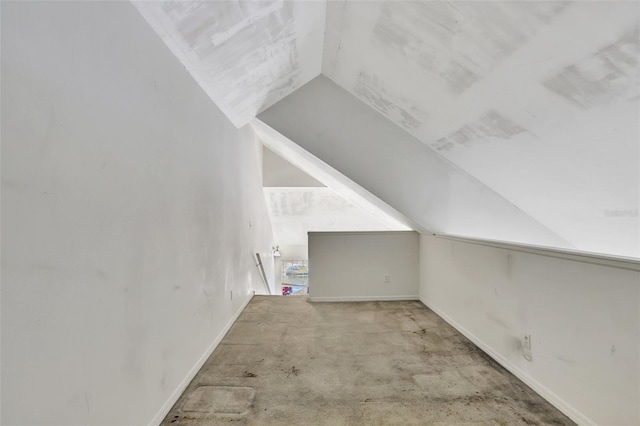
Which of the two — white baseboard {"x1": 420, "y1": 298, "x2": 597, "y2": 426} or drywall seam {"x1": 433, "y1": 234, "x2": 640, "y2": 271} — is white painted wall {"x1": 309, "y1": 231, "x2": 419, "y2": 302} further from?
drywall seam {"x1": 433, "y1": 234, "x2": 640, "y2": 271}

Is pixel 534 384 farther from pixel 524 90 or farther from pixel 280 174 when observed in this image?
pixel 280 174

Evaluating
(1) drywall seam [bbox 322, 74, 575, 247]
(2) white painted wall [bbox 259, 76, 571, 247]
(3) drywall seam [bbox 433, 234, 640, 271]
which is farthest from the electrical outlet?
(2) white painted wall [bbox 259, 76, 571, 247]

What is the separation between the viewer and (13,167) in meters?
0.92

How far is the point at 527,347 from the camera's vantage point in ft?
7.41

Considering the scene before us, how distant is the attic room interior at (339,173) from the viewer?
109 centimetres

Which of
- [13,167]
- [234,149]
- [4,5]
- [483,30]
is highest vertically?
[483,30]

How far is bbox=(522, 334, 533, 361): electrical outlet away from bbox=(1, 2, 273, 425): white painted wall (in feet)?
7.89

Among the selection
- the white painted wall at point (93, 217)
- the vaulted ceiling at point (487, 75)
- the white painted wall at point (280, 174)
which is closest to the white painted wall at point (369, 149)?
the vaulted ceiling at point (487, 75)

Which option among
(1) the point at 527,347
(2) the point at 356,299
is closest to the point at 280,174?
(2) the point at 356,299

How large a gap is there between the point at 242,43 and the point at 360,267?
10.6 ft

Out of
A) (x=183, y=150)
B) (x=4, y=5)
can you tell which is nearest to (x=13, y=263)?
(x=4, y=5)

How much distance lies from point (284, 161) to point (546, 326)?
5837mm

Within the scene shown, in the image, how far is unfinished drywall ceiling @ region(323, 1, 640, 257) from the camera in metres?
1.73

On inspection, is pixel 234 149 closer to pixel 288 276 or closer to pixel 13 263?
pixel 13 263
